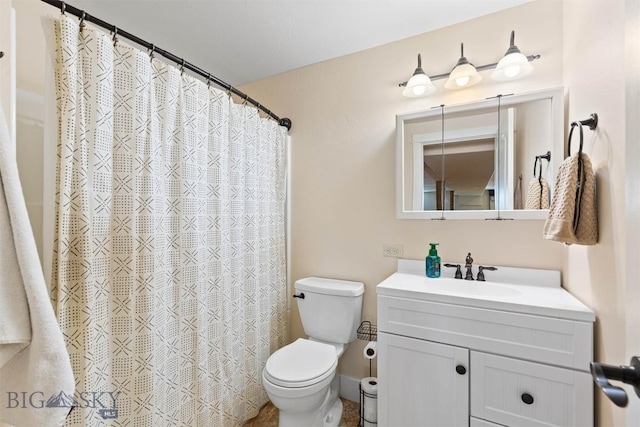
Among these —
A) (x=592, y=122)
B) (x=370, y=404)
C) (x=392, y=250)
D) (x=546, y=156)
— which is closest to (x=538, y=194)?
(x=546, y=156)

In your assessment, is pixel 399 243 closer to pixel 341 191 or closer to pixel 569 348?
pixel 341 191

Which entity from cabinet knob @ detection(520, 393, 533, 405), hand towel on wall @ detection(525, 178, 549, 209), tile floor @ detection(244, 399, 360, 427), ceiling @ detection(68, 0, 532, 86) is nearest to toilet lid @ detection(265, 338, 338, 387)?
tile floor @ detection(244, 399, 360, 427)

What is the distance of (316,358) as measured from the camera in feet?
5.27

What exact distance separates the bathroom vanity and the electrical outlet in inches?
13.1

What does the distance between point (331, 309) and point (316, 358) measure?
0.32 meters

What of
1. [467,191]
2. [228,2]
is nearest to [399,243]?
[467,191]

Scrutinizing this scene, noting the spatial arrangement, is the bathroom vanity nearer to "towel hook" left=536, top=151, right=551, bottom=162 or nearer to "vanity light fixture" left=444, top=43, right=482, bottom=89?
"towel hook" left=536, top=151, right=551, bottom=162

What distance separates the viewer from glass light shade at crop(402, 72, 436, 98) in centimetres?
166

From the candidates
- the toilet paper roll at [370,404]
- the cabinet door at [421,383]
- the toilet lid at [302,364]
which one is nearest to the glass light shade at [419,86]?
the cabinet door at [421,383]

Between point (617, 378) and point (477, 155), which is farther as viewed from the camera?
point (477, 155)

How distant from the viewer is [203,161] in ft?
4.76

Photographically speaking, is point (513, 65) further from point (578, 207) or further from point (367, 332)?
point (367, 332)

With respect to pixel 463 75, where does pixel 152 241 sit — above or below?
below

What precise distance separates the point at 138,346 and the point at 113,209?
0.60m
